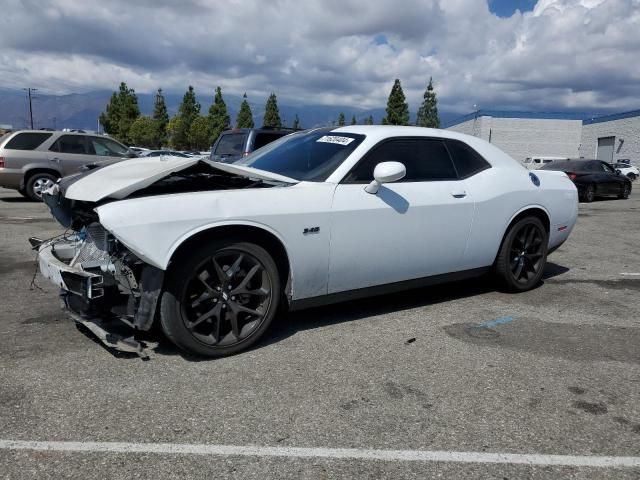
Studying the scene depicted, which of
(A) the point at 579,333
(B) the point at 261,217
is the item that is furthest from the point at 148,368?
(A) the point at 579,333

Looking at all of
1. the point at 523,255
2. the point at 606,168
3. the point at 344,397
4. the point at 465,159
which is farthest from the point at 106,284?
the point at 606,168

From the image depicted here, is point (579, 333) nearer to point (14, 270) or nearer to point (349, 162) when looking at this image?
point (349, 162)

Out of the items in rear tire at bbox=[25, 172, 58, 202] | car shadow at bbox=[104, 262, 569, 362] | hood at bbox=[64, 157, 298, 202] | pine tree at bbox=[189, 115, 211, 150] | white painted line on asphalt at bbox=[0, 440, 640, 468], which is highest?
pine tree at bbox=[189, 115, 211, 150]

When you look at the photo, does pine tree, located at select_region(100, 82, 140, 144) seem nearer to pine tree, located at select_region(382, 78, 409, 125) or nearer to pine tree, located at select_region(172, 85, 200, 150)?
pine tree, located at select_region(172, 85, 200, 150)

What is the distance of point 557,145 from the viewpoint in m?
63.8

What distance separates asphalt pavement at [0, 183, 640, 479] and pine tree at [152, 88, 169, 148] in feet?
225

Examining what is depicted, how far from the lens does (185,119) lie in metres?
66.8

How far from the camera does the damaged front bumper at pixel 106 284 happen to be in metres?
3.31

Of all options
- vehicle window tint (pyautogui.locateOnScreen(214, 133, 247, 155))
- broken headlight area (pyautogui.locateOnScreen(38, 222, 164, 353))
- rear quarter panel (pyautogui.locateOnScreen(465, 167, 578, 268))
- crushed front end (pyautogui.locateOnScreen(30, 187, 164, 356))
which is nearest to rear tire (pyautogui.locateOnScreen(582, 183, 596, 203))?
vehicle window tint (pyautogui.locateOnScreen(214, 133, 247, 155))

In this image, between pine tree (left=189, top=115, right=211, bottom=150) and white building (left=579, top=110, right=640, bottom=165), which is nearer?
white building (left=579, top=110, right=640, bottom=165)

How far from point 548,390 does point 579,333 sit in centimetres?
128

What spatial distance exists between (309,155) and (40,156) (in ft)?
35.5

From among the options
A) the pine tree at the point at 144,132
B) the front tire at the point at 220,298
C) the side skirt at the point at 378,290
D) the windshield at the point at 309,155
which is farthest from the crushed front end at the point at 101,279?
the pine tree at the point at 144,132

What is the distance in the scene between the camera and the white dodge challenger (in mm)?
3342
